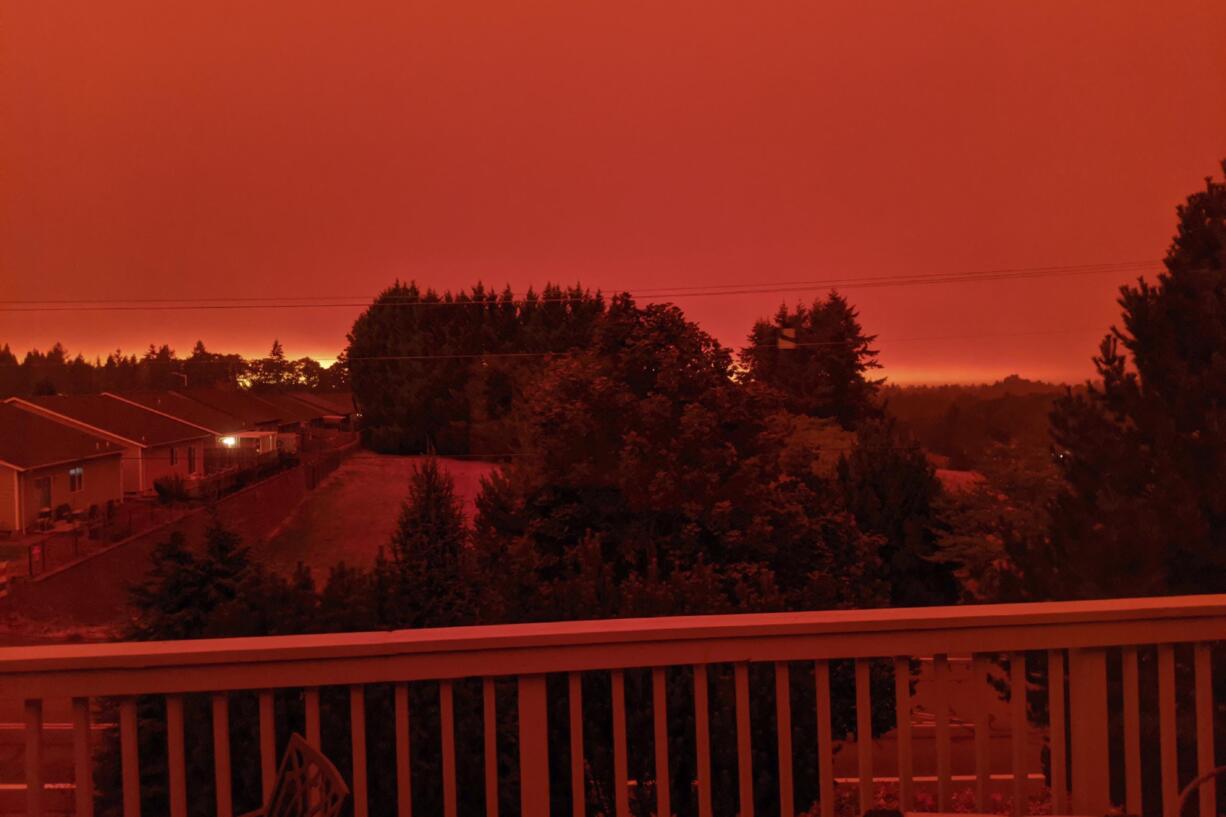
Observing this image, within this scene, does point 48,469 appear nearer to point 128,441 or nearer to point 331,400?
point 128,441

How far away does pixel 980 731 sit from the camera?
175 cm

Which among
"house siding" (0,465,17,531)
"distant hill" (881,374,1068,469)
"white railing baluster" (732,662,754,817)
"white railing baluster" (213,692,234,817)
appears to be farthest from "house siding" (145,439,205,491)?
"distant hill" (881,374,1068,469)

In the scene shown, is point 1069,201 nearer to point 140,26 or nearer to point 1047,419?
point 1047,419

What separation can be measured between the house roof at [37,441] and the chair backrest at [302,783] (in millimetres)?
2393

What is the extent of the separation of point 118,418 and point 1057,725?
3.38m

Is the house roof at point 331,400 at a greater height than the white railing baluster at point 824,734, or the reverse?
the house roof at point 331,400

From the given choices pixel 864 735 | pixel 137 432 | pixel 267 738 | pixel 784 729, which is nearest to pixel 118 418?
pixel 137 432

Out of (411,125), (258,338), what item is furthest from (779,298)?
(258,338)

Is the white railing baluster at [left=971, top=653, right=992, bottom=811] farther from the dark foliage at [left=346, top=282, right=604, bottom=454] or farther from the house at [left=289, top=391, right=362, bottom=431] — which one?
the house at [left=289, top=391, right=362, bottom=431]

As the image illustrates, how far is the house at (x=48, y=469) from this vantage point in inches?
128

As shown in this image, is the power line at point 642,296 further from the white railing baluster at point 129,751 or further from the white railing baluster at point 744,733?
the white railing baluster at point 744,733

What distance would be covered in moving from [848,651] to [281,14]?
3.69 meters

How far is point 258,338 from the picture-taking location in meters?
3.95

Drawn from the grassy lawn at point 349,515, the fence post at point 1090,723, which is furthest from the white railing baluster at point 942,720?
the grassy lawn at point 349,515
